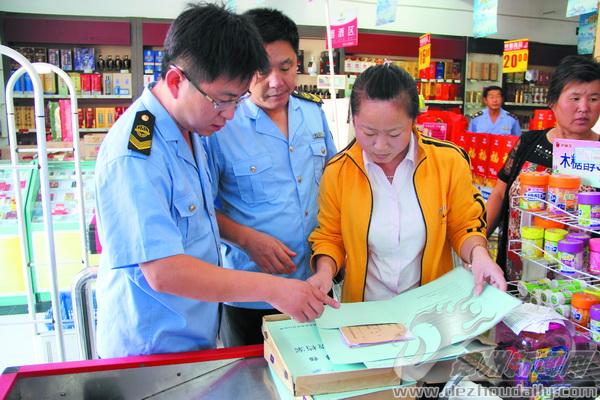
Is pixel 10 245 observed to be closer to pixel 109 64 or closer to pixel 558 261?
pixel 558 261

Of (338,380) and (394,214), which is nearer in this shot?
(338,380)

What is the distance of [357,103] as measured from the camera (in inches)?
59.1

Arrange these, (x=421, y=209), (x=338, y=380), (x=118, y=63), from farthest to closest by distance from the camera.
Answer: (x=118, y=63), (x=421, y=209), (x=338, y=380)

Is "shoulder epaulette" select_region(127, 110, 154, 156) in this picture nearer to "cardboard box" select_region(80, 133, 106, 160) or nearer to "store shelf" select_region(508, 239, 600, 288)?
→ "store shelf" select_region(508, 239, 600, 288)

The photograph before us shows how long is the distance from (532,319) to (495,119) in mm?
7368

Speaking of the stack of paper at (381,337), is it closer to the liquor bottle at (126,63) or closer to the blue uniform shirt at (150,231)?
the blue uniform shirt at (150,231)

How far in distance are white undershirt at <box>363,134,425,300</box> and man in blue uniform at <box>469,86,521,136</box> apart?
271 inches

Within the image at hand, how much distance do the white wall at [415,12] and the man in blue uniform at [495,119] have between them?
2.37m

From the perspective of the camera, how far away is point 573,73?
89.8 inches

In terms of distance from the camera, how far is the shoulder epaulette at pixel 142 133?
1.19 meters

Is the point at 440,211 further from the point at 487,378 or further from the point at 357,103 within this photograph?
the point at 487,378

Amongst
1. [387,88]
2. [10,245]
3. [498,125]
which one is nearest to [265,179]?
[387,88]

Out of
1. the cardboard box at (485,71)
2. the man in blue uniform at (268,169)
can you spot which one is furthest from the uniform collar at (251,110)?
the cardboard box at (485,71)

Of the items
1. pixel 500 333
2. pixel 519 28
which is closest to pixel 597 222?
pixel 500 333
